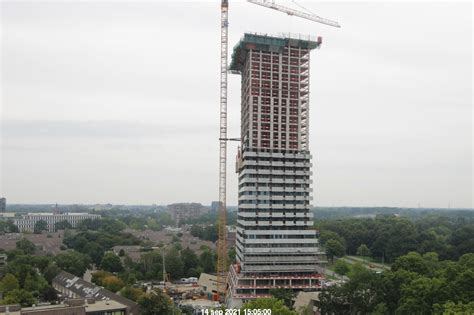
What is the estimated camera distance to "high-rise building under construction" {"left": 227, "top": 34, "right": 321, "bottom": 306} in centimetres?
7738

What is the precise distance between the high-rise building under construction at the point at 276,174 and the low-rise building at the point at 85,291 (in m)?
19.2

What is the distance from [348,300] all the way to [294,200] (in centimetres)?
2583

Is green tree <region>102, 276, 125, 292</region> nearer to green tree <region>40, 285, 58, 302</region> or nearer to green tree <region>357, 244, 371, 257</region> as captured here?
green tree <region>40, 285, 58, 302</region>

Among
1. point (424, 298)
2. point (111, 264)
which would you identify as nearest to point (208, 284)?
point (111, 264)

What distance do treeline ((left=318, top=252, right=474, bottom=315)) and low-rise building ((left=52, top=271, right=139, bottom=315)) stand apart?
26166 millimetres

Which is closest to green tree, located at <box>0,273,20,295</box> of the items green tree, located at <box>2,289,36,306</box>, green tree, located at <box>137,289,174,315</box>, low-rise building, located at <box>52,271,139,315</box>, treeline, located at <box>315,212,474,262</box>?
green tree, located at <box>2,289,36,306</box>

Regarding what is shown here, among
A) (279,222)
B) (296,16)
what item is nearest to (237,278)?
(279,222)

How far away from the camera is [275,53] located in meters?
83.1

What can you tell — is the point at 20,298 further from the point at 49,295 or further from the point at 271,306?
the point at 271,306

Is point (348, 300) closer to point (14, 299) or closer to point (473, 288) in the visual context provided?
point (473, 288)

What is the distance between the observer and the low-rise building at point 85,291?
64438 millimetres

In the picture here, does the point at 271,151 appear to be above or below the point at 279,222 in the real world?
above

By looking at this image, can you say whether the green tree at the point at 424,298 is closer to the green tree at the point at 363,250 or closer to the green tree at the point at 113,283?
the green tree at the point at 113,283

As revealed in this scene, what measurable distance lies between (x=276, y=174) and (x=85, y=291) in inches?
1465
